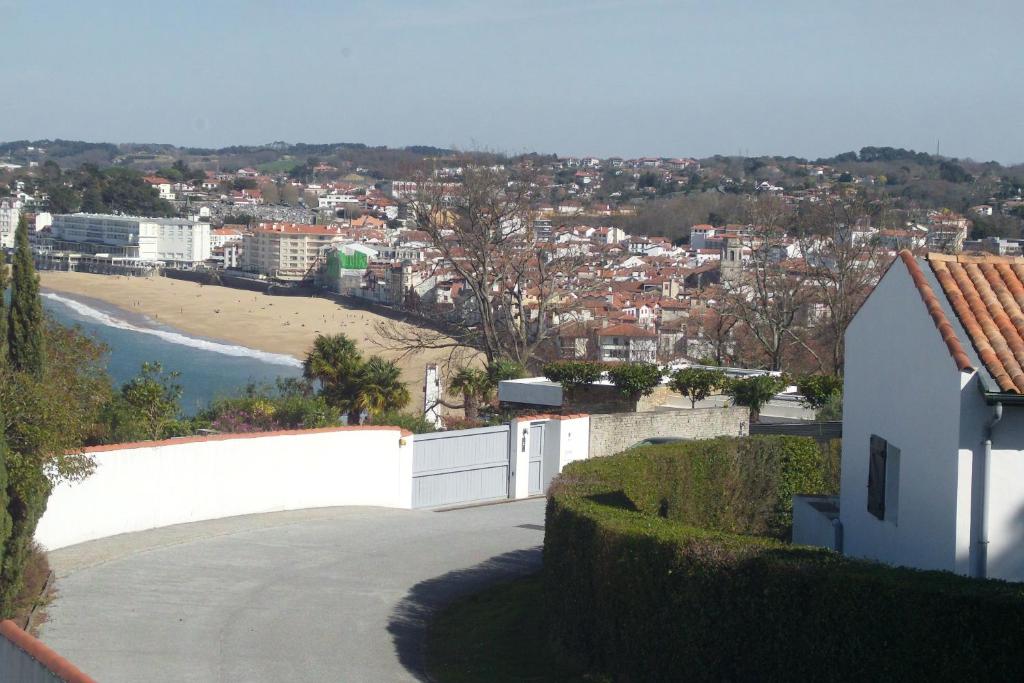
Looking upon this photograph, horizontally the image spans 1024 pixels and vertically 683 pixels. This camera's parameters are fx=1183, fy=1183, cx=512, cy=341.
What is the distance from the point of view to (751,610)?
765 centimetres

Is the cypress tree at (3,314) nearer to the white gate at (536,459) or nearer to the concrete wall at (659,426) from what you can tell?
the white gate at (536,459)

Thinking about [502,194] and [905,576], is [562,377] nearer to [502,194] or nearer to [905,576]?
[502,194]

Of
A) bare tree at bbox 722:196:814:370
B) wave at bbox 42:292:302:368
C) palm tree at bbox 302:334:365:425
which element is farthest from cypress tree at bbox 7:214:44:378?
wave at bbox 42:292:302:368

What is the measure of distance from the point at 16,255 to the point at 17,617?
3907mm

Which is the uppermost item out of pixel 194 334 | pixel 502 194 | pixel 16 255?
pixel 502 194

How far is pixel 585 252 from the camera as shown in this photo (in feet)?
117

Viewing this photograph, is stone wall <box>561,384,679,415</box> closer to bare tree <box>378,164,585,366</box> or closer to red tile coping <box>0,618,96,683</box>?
bare tree <box>378,164,585,366</box>

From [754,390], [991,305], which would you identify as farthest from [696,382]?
[991,305]

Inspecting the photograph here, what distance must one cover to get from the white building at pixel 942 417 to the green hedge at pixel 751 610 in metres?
1.92

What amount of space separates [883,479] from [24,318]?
28.3 ft

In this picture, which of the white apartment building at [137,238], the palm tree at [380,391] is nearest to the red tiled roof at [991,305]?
the palm tree at [380,391]

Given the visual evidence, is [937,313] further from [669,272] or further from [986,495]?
[669,272]

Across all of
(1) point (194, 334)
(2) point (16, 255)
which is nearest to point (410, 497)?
(2) point (16, 255)

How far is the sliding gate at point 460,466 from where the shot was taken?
18.5 m
